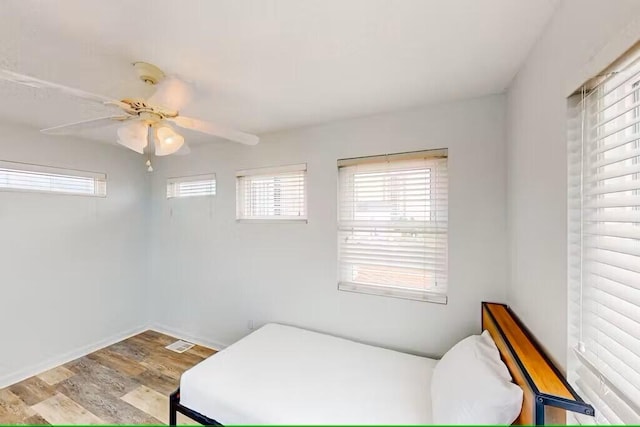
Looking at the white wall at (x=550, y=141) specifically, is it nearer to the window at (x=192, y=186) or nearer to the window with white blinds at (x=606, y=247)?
the window with white blinds at (x=606, y=247)

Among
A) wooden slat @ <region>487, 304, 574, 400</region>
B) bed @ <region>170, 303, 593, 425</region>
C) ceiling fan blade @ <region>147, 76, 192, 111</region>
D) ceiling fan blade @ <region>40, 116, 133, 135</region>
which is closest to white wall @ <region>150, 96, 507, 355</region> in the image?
bed @ <region>170, 303, 593, 425</region>

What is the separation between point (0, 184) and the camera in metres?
2.55

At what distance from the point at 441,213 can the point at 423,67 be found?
1080 millimetres

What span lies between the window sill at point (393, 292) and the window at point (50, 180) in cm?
299

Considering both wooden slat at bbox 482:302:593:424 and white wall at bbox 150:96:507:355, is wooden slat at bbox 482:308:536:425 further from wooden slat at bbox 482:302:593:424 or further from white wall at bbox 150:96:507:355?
white wall at bbox 150:96:507:355

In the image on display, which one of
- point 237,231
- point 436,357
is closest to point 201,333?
point 237,231

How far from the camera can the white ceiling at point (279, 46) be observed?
1.16 metres

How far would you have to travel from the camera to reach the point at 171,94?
1.58 metres

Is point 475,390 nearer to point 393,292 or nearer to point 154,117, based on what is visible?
point 393,292

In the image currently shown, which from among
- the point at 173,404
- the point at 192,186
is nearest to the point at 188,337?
the point at 173,404

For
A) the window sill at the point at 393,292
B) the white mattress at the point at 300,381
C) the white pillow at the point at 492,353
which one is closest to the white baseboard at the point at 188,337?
the white mattress at the point at 300,381

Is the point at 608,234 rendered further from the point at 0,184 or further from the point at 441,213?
the point at 0,184

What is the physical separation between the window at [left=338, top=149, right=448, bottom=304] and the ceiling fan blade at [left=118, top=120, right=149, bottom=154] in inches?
60.2

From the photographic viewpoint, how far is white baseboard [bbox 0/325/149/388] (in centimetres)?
257
